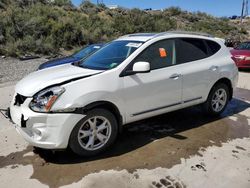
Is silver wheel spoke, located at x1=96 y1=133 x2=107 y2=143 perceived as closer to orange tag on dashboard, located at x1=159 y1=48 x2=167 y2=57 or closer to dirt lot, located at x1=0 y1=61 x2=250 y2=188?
dirt lot, located at x1=0 y1=61 x2=250 y2=188

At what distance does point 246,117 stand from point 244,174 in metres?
2.68

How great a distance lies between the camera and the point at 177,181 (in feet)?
13.1

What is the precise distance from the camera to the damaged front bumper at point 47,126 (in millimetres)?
4152

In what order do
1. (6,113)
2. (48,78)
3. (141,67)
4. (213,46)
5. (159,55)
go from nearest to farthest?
1. (48,78)
2. (141,67)
3. (159,55)
4. (6,113)
5. (213,46)

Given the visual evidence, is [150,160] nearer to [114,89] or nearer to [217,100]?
[114,89]

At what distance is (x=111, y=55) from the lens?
5.36 meters

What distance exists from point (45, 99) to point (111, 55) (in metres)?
1.59

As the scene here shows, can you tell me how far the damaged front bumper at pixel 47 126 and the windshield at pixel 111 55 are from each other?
43.4 inches

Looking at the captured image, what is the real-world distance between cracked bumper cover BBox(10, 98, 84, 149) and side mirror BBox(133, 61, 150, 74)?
1096mm

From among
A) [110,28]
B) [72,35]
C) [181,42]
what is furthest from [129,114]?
[110,28]

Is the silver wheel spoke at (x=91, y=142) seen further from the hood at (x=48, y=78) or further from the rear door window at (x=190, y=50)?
the rear door window at (x=190, y=50)

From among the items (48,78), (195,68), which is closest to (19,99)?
(48,78)

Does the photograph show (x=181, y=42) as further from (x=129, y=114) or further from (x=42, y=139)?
(x=42, y=139)

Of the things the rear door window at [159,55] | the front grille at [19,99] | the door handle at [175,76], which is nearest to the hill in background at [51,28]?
the front grille at [19,99]
